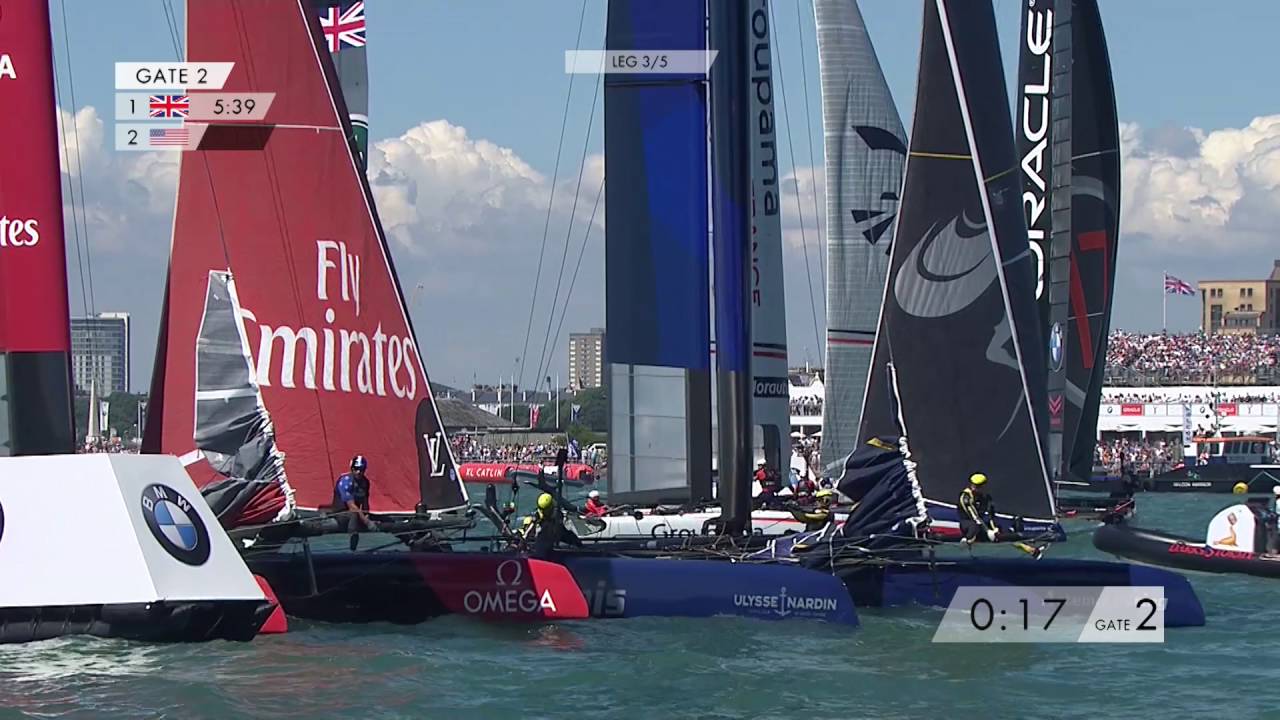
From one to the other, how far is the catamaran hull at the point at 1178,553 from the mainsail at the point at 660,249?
6.07m

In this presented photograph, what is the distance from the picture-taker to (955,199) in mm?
16953

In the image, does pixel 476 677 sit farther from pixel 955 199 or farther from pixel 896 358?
pixel 955 199

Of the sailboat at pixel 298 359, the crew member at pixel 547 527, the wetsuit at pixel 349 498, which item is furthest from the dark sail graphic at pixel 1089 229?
the wetsuit at pixel 349 498

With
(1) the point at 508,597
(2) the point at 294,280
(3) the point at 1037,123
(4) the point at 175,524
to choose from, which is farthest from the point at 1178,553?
(4) the point at 175,524

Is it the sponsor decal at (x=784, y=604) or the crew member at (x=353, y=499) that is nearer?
the sponsor decal at (x=784, y=604)

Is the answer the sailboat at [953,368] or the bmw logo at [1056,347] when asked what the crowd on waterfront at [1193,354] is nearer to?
the bmw logo at [1056,347]

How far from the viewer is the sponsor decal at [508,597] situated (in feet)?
48.6

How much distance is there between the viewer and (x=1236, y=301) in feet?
471

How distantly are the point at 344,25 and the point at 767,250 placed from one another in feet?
24.8

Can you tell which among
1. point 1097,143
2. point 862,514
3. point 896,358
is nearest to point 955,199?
point 896,358

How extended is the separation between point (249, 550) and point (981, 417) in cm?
678

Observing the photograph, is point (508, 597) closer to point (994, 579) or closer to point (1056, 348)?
point (994, 579)

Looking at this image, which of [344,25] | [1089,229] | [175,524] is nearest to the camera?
[175,524]

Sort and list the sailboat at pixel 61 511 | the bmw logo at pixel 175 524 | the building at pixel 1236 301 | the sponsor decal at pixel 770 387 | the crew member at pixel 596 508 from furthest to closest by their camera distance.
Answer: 1. the building at pixel 1236 301
2. the sponsor decal at pixel 770 387
3. the crew member at pixel 596 508
4. the bmw logo at pixel 175 524
5. the sailboat at pixel 61 511
